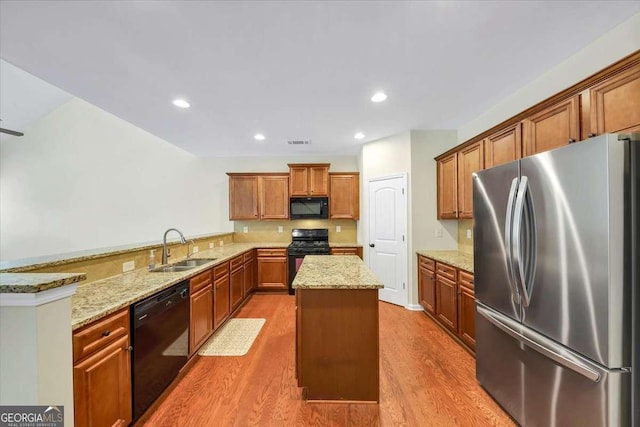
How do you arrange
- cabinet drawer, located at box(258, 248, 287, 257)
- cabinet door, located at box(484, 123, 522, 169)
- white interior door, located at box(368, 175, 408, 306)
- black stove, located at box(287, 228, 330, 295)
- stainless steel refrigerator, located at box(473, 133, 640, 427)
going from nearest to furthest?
stainless steel refrigerator, located at box(473, 133, 640, 427) < cabinet door, located at box(484, 123, 522, 169) < white interior door, located at box(368, 175, 408, 306) < black stove, located at box(287, 228, 330, 295) < cabinet drawer, located at box(258, 248, 287, 257)

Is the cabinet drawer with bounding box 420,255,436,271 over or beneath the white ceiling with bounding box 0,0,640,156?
beneath

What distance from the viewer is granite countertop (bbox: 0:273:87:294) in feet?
3.16

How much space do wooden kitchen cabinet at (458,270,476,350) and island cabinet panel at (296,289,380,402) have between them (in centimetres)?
125

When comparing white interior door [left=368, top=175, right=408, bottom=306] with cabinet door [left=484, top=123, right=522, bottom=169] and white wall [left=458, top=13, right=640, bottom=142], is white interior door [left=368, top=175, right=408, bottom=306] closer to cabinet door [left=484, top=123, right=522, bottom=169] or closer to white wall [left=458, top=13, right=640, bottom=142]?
cabinet door [left=484, top=123, right=522, bottom=169]

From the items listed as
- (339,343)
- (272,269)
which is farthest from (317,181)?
(339,343)

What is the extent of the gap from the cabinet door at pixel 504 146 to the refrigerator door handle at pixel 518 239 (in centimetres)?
91

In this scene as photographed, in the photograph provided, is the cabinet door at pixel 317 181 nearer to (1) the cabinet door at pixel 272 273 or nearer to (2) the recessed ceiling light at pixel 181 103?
(1) the cabinet door at pixel 272 273

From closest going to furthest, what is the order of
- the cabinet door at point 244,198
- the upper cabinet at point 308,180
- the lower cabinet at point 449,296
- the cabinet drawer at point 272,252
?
the lower cabinet at point 449,296 < the cabinet drawer at point 272,252 < the upper cabinet at point 308,180 < the cabinet door at point 244,198

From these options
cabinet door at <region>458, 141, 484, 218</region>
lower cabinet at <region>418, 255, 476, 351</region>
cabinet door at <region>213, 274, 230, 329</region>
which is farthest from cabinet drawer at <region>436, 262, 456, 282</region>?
cabinet door at <region>213, 274, 230, 329</region>

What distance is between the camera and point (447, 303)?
289 cm

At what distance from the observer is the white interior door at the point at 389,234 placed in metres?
3.84

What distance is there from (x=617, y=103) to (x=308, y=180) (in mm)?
4004

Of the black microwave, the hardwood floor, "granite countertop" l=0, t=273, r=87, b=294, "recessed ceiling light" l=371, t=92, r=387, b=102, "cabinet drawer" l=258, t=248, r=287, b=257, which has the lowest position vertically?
the hardwood floor

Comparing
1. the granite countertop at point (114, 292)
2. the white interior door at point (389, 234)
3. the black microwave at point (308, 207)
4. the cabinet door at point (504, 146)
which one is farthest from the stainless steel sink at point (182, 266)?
the cabinet door at point (504, 146)
